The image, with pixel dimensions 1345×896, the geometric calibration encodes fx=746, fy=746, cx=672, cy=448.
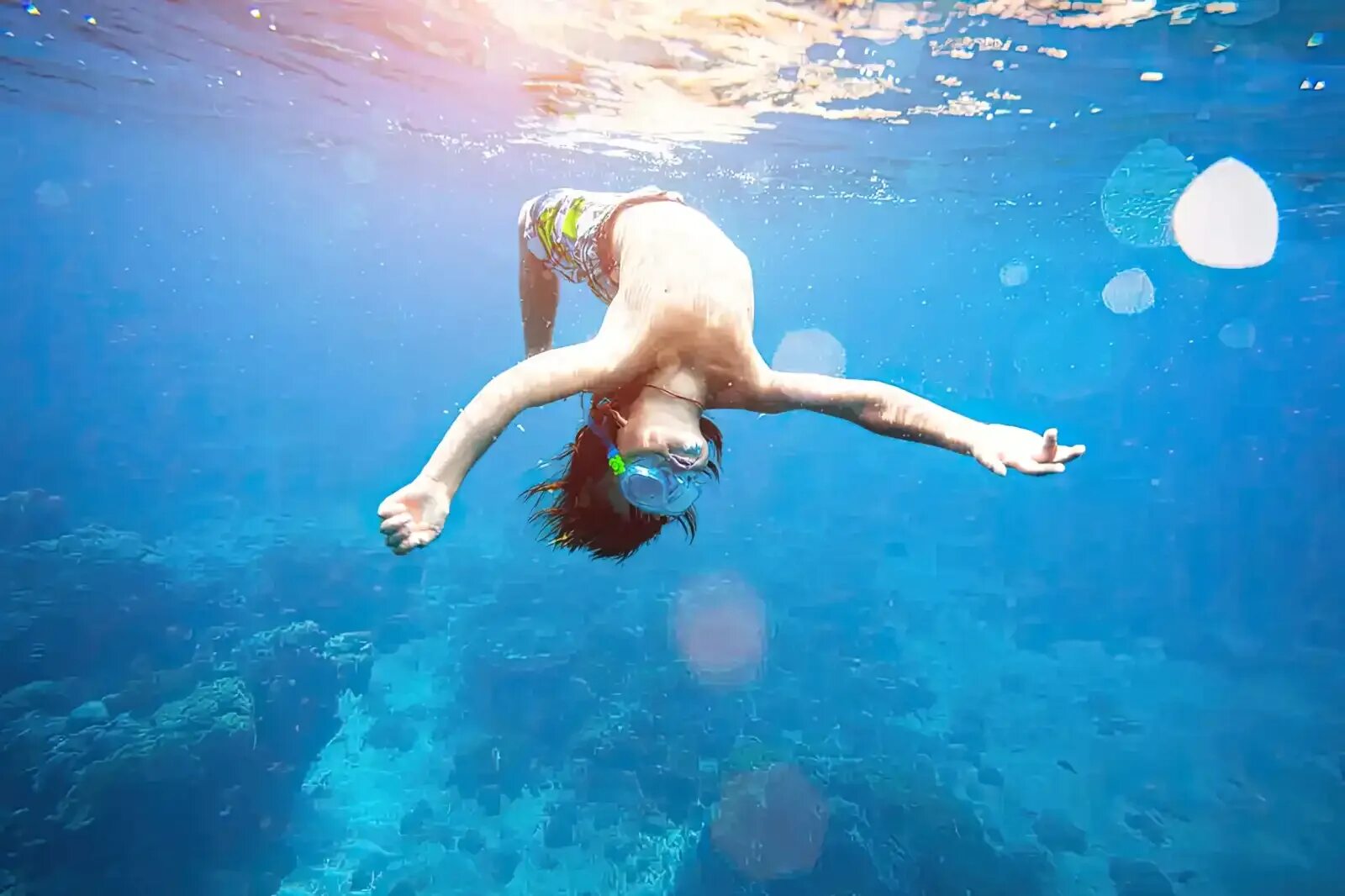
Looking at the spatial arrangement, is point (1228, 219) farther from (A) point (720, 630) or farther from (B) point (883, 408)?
(B) point (883, 408)

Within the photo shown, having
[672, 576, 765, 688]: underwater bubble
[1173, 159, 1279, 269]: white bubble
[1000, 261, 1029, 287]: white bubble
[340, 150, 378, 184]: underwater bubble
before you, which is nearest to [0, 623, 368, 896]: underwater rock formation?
[672, 576, 765, 688]: underwater bubble

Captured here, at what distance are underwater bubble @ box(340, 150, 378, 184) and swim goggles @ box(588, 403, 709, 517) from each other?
24.5 metres

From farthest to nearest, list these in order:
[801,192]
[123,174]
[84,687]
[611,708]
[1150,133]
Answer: [123,174], [801,192], [1150,133], [611,708], [84,687]

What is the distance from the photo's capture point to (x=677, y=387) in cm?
355

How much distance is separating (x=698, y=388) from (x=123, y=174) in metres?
41.7

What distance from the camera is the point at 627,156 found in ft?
64.1

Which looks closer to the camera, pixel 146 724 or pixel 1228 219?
pixel 146 724

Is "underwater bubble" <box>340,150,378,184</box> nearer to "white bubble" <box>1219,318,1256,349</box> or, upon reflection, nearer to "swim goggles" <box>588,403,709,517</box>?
"swim goggles" <box>588,403,709,517</box>

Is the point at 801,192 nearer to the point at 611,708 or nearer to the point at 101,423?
the point at 611,708

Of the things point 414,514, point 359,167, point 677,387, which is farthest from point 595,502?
point 359,167

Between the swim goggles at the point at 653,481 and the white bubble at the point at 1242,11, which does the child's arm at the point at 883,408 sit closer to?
the swim goggles at the point at 653,481

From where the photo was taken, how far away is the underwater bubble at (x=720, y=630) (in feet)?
45.8

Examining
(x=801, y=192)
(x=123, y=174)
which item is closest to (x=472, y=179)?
(x=801, y=192)

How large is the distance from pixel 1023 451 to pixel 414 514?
2626 millimetres
